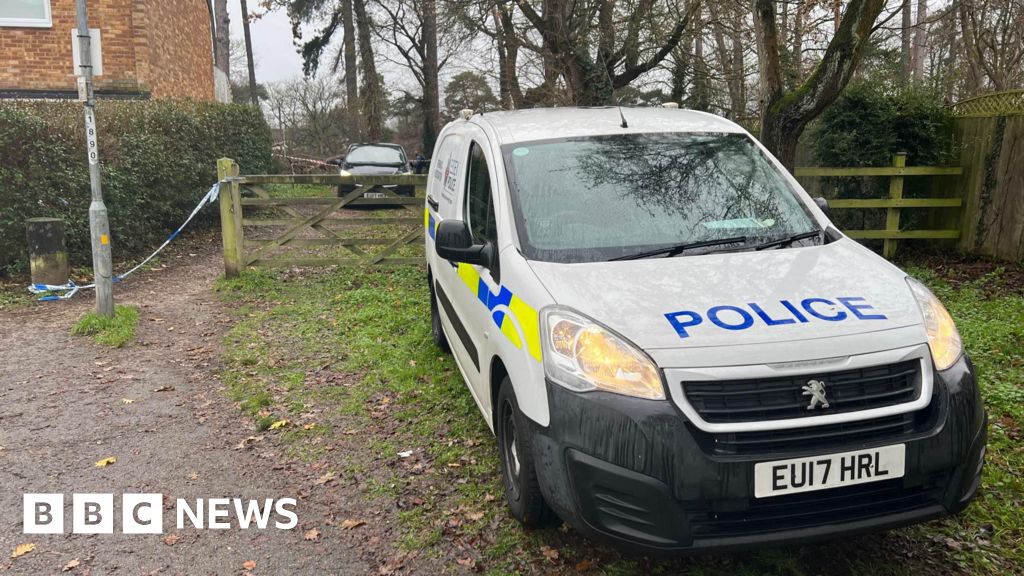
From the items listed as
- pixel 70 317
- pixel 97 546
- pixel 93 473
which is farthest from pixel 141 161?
pixel 97 546

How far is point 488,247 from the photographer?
391 cm

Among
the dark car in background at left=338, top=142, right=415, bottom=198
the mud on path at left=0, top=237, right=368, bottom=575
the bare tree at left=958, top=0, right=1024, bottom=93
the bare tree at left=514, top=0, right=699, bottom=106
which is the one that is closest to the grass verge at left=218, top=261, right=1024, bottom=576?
the mud on path at left=0, top=237, right=368, bottom=575

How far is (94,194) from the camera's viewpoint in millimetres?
7340

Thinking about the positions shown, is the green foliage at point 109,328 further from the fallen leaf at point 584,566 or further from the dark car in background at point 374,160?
the dark car in background at point 374,160

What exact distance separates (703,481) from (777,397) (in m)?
0.41

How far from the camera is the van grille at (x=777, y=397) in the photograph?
108 inches

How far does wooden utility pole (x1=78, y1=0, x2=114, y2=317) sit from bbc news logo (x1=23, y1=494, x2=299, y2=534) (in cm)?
381

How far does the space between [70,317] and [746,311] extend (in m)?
7.73

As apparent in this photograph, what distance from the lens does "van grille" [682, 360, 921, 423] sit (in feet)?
9.04

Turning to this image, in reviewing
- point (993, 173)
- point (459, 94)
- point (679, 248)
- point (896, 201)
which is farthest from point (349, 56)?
point (679, 248)

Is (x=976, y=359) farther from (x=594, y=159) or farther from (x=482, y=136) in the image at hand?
(x=482, y=136)

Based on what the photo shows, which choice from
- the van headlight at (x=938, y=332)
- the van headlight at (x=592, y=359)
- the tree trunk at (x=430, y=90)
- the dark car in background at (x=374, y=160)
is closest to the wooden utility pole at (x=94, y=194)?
the van headlight at (x=592, y=359)

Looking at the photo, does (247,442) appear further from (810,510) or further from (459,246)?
(810,510)

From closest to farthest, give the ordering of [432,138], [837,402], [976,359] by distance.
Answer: [837,402] → [976,359] → [432,138]
